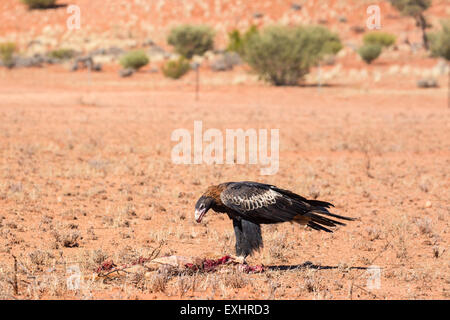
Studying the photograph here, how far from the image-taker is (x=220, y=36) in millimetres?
61250

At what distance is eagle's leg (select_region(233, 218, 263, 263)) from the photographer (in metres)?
6.46

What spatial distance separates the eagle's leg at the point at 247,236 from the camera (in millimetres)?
6465

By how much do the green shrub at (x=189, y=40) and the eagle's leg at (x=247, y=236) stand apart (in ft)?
152

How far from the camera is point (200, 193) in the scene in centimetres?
1146

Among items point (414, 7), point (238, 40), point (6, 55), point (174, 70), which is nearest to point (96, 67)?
point (6, 55)

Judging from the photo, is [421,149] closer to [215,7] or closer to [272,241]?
[272,241]

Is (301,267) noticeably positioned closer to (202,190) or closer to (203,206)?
(203,206)

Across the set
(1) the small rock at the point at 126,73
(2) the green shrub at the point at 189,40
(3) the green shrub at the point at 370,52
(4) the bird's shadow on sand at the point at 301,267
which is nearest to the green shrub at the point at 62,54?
(2) the green shrub at the point at 189,40

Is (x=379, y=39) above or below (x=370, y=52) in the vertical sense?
above

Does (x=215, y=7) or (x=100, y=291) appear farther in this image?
(x=215, y=7)

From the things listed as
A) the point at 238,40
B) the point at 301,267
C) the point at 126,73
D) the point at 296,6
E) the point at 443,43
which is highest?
the point at 296,6

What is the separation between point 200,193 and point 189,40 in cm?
4215

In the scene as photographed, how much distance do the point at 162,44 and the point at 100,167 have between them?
4741 cm
